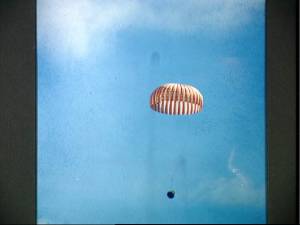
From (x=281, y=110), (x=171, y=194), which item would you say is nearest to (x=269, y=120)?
(x=281, y=110)

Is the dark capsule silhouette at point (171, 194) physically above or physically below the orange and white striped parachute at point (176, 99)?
below

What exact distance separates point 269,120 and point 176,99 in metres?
0.81

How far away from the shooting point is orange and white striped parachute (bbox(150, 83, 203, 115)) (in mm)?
4594

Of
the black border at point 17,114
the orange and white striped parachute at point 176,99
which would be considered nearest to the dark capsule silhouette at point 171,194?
the orange and white striped parachute at point 176,99

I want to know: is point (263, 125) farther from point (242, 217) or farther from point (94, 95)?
point (94, 95)

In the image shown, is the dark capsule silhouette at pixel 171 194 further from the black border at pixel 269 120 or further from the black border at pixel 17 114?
the black border at pixel 17 114

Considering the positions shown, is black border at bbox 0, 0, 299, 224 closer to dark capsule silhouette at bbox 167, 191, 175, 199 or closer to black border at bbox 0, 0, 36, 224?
black border at bbox 0, 0, 36, 224

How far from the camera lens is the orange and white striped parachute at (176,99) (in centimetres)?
459

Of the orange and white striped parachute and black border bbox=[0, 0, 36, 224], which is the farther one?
black border bbox=[0, 0, 36, 224]

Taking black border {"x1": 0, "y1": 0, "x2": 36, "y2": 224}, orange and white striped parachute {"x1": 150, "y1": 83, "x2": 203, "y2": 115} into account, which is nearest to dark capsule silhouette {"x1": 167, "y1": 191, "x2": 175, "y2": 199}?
orange and white striped parachute {"x1": 150, "y1": 83, "x2": 203, "y2": 115}

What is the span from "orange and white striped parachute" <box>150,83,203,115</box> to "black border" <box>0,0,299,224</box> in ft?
2.02

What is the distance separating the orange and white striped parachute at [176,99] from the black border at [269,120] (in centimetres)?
61

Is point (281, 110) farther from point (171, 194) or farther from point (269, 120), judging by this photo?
point (171, 194)

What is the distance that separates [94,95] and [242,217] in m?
1.58
